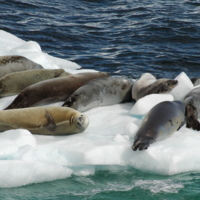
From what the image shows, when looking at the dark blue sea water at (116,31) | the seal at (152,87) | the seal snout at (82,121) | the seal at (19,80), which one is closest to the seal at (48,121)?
the seal snout at (82,121)

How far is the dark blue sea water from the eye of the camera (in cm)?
954

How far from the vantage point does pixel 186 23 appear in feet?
39.8

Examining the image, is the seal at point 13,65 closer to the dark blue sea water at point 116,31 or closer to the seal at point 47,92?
the seal at point 47,92

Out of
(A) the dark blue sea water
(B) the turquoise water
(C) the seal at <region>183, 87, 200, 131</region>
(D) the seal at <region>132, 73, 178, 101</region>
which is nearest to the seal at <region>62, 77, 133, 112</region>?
(D) the seal at <region>132, 73, 178, 101</region>

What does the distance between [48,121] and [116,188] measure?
1.16m

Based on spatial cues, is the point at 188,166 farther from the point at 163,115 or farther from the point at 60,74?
the point at 60,74

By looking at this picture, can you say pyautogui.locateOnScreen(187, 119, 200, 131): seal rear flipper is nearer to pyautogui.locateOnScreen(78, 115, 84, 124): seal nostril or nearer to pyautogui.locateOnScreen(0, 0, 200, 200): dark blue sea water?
pyautogui.locateOnScreen(78, 115, 84, 124): seal nostril

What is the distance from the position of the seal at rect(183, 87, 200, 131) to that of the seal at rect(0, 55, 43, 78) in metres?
2.44

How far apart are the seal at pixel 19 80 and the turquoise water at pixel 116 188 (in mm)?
2305

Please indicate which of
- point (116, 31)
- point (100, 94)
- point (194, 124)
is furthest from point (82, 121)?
point (116, 31)

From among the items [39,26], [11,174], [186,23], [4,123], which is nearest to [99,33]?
[39,26]

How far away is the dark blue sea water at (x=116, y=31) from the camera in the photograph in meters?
9.54

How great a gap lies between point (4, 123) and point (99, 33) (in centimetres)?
771

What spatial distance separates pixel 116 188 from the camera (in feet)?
11.3
